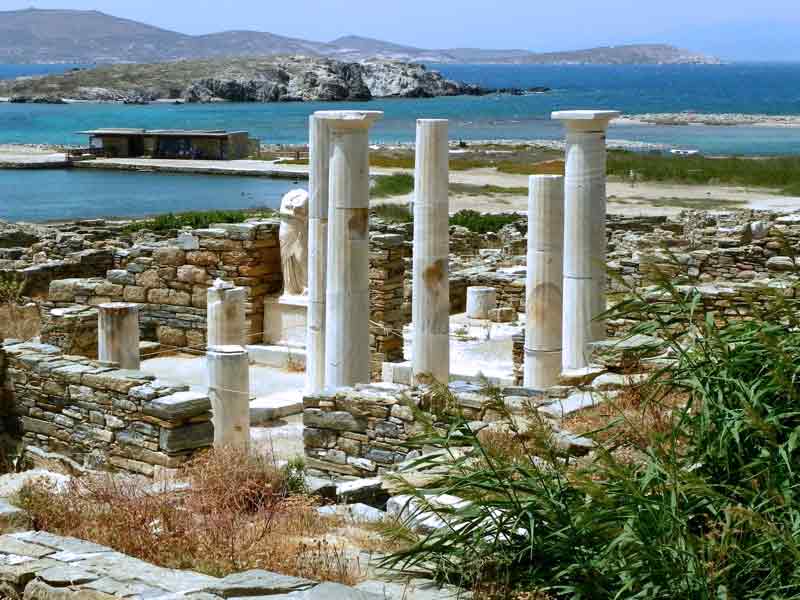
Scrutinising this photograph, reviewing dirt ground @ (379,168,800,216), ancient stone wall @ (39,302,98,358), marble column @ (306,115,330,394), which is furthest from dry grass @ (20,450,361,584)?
dirt ground @ (379,168,800,216)

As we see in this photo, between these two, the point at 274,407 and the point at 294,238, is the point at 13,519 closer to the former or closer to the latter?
the point at 274,407

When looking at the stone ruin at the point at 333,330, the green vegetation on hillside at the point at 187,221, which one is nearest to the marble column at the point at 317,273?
the stone ruin at the point at 333,330

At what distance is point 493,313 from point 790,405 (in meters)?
14.4

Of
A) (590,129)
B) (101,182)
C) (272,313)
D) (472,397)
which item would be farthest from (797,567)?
(101,182)

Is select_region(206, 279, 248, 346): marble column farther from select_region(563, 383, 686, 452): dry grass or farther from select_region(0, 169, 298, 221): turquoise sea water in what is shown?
select_region(0, 169, 298, 221): turquoise sea water

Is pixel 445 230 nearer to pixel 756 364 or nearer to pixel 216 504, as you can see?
pixel 216 504

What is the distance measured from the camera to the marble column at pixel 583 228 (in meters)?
13.0

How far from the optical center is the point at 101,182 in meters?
63.6

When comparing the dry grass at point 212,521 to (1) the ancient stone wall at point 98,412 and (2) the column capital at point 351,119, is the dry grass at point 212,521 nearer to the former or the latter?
(1) the ancient stone wall at point 98,412

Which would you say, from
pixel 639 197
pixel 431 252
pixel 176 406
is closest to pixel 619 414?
pixel 176 406

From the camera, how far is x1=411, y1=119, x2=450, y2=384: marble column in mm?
13773

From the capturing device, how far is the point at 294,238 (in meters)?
18.5

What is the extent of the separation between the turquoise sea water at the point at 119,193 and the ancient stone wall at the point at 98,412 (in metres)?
34.7

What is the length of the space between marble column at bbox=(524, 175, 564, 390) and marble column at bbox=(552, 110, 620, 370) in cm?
47
